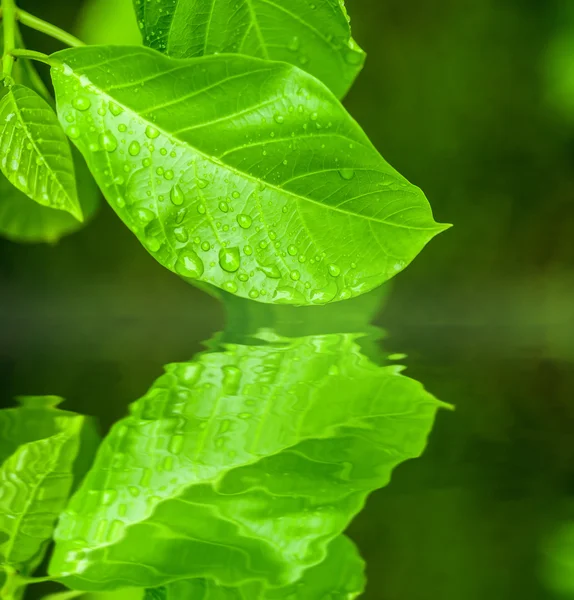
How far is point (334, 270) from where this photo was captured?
36 cm

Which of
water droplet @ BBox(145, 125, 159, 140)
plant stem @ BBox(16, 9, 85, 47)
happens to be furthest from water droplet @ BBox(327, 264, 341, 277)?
plant stem @ BBox(16, 9, 85, 47)

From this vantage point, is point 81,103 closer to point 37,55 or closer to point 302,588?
point 37,55

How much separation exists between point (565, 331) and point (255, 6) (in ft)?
1.29

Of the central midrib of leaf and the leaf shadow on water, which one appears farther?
the central midrib of leaf

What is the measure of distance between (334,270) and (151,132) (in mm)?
122

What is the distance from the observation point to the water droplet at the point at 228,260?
0.35 meters

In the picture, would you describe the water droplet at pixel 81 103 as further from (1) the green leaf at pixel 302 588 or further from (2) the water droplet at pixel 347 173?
(1) the green leaf at pixel 302 588

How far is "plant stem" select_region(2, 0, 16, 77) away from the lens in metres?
0.36

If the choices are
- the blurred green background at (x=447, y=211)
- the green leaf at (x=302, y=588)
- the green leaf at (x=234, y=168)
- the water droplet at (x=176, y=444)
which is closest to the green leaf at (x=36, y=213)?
the blurred green background at (x=447, y=211)

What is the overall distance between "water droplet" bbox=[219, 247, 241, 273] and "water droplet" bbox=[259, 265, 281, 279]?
0.01 meters

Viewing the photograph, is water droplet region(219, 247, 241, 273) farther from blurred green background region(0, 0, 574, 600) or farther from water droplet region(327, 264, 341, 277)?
blurred green background region(0, 0, 574, 600)

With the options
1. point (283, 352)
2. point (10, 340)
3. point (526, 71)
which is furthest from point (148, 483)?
point (526, 71)

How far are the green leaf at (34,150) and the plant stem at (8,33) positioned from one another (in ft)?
0.06

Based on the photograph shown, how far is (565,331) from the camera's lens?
590 millimetres
